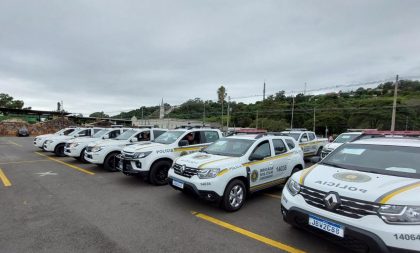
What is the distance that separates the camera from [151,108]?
56.6m

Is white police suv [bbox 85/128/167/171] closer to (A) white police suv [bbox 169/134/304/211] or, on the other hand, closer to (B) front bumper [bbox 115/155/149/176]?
(B) front bumper [bbox 115/155/149/176]

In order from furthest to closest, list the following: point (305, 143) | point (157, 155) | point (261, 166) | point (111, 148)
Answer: point (305, 143) → point (111, 148) → point (157, 155) → point (261, 166)

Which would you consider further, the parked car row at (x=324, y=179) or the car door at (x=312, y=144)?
the car door at (x=312, y=144)

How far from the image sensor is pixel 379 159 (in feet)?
12.7

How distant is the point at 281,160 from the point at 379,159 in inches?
99.5

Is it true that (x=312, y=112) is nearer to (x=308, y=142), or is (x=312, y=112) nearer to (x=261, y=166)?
(x=308, y=142)

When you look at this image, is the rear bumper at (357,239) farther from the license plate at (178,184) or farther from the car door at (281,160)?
the car door at (281,160)

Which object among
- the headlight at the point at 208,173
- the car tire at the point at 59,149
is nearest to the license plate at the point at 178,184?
the headlight at the point at 208,173

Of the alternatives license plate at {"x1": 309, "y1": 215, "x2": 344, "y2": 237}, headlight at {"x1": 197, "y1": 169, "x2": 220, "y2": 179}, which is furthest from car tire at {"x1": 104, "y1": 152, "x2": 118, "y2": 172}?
license plate at {"x1": 309, "y1": 215, "x2": 344, "y2": 237}

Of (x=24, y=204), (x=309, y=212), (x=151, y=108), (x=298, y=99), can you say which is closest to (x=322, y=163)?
(x=309, y=212)

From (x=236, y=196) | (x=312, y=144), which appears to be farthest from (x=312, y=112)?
(x=236, y=196)

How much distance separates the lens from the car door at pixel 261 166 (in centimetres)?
541

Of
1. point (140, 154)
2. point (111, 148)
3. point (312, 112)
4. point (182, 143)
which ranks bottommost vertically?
point (111, 148)

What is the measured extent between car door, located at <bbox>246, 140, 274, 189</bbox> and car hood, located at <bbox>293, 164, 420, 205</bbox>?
165 centimetres
